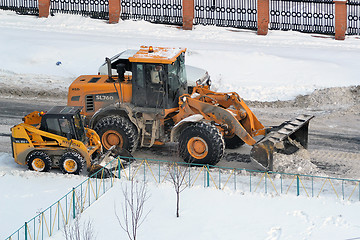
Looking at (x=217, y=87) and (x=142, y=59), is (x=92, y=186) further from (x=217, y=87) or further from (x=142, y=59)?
(x=217, y=87)

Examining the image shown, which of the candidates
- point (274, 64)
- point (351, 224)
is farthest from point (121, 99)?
point (274, 64)

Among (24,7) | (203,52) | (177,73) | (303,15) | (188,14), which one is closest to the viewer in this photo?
(177,73)

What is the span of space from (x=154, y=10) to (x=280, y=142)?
16637mm

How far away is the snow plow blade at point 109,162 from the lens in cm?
1894

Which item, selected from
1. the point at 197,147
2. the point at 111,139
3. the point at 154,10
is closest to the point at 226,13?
the point at 154,10

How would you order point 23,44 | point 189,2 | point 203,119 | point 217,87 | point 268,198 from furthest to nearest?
point 189,2
point 23,44
point 217,87
point 203,119
point 268,198

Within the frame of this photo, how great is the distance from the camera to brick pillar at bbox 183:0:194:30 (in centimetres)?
3341

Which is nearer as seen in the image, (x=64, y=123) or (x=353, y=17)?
(x=64, y=123)

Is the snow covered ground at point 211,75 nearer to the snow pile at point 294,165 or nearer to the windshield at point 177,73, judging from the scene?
the snow pile at point 294,165

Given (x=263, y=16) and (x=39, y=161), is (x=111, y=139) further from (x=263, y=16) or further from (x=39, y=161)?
(x=263, y=16)

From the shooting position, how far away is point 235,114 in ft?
65.6

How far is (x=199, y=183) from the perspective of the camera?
739 inches

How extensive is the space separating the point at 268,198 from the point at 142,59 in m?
5.23

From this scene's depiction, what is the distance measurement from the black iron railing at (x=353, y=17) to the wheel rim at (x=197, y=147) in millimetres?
16763
